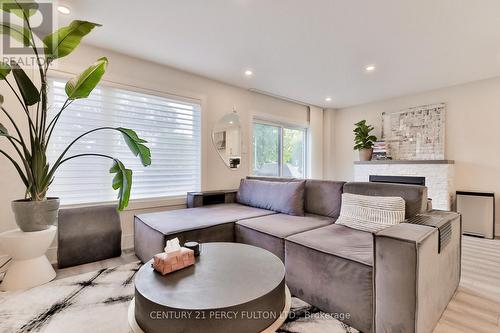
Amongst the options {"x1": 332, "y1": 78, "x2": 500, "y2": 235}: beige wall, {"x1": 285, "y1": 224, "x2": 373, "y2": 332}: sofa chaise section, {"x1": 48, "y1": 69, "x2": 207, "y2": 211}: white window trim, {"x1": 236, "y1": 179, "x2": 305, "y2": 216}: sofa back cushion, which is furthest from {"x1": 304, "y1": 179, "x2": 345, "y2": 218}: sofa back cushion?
{"x1": 332, "y1": 78, "x2": 500, "y2": 235}: beige wall

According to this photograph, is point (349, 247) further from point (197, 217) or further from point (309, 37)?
point (309, 37)

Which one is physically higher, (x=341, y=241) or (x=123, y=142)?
(x=123, y=142)

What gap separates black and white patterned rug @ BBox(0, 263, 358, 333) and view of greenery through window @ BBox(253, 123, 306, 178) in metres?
2.85

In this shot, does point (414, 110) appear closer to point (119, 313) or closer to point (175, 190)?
point (175, 190)

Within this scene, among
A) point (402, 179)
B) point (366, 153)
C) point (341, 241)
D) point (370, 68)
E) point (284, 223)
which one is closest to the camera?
point (341, 241)

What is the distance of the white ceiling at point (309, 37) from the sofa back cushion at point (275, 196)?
1570 millimetres

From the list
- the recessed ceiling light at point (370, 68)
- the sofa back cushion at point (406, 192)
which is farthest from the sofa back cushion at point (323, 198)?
the recessed ceiling light at point (370, 68)

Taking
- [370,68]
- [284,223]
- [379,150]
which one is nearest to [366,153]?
[379,150]

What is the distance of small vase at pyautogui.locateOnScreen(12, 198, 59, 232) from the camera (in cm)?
191

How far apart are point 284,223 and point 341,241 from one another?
2.17 ft

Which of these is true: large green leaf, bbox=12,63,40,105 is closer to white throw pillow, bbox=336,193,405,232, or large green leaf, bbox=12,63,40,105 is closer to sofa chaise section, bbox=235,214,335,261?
sofa chaise section, bbox=235,214,335,261

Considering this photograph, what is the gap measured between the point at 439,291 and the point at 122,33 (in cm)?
342

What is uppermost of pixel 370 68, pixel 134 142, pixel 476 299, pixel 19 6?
pixel 370 68

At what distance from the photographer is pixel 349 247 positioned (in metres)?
1.64
